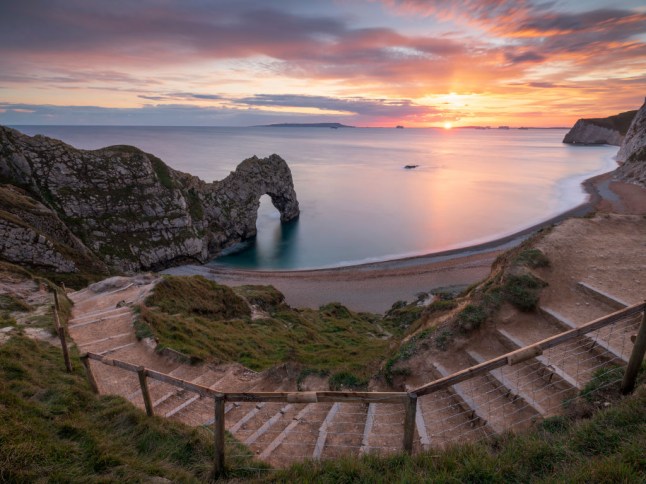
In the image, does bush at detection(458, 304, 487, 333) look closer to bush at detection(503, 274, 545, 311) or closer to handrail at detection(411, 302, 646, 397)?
bush at detection(503, 274, 545, 311)

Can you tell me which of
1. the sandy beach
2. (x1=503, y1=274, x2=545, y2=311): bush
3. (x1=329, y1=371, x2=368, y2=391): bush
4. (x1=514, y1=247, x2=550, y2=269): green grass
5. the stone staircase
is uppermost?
(x1=514, y1=247, x2=550, y2=269): green grass

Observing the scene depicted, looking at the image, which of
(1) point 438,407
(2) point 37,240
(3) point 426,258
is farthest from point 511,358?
(3) point 426,258

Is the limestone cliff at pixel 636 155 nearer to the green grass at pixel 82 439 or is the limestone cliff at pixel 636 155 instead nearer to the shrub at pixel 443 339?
the shrub at pixel 443 339

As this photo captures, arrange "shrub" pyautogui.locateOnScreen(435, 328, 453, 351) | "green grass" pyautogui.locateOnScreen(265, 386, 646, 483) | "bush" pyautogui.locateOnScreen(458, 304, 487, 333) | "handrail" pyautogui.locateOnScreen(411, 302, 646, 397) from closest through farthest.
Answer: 1. "green grass" pyautogui.locateOnScreen(265, 386, 646, 483)
2. "handrail" pyautogui.locateOnScreen(411, 302, 646, 397)
3. "shrub" pyautogui.locateOnScreen(435, 328, 453, 351)
4. "bush" pyautogui.locateOnScreen(458, 304, 487, 333)

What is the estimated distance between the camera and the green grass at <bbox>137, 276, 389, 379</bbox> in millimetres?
12977

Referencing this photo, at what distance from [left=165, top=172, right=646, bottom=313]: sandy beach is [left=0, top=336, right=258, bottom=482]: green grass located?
95.4 ft

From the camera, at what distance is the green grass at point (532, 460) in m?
4.43

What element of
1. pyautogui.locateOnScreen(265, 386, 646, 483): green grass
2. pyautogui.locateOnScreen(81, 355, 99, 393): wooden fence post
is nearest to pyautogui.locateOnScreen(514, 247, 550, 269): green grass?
pyautogui.locateOnScreen(265, 386, 646, 483): green grass

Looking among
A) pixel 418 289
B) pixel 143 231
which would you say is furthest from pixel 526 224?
pixel 143 231

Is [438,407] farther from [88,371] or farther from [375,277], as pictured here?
[375,277]

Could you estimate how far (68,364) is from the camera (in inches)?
351

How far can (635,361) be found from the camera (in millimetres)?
5758

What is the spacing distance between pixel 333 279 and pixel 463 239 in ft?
85.5

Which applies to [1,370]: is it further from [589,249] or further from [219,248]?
[219,248]
